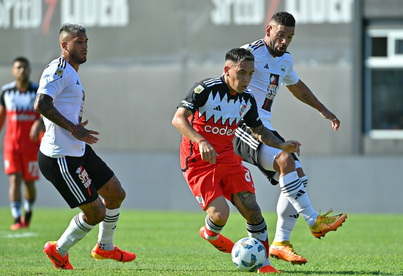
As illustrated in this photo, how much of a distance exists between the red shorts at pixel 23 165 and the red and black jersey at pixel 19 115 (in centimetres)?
9

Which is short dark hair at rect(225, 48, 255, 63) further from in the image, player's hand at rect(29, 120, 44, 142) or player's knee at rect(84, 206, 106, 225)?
player's hand at rect(29, 120, 44, 142)

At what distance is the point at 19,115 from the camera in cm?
1132

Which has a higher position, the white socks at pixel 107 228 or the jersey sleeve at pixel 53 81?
the jersey sleeve at pixel 53 81

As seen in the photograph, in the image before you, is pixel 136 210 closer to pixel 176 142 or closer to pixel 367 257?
pixel 176 142

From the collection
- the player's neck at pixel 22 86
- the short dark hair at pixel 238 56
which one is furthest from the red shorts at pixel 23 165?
the short dark hair at pixel 238 56

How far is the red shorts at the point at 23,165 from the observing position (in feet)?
36.7

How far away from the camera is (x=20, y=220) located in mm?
10930

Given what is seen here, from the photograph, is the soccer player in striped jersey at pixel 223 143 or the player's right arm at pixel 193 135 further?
the soccer player in striped jersey at pixel 223 143

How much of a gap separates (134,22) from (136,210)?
505 cm

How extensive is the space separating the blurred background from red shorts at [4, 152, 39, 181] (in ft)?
18.8

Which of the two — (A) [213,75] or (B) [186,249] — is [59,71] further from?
(A) [213,75]

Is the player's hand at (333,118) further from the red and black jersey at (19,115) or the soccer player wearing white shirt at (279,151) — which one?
the red and black jersey at (19,115)

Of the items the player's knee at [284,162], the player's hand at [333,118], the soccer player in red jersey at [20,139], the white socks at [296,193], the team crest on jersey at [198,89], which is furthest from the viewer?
the soccer player in red jersey at [20,139]

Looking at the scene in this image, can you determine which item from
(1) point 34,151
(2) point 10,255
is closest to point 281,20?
(2) point 10,255
